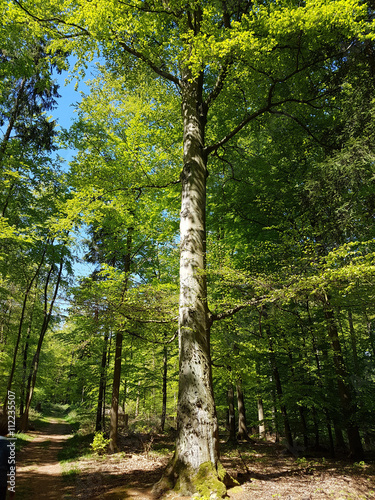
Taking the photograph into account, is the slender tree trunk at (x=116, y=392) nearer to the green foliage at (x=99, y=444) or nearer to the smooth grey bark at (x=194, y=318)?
the green foliage at (x=99, y=444)

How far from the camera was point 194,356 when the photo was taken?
4.39m

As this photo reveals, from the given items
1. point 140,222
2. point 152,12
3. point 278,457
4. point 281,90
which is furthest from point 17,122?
point 278,457

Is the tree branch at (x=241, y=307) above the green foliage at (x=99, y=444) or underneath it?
above

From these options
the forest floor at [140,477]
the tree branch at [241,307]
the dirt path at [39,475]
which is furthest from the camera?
the dirt path at [39,475]

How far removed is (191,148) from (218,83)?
1719mm

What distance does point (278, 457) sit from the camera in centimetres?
888

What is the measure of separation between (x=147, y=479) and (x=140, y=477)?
15.4 inches

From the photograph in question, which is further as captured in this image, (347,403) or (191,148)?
(347,403)

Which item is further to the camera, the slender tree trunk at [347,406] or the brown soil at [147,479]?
the slender tree trunk at [347,406]

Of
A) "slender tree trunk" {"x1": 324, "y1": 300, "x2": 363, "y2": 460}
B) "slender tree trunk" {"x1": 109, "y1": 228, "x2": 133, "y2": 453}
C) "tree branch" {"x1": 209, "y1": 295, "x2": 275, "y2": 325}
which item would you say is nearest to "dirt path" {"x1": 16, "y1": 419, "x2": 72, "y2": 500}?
"slender tree trunk" {"x1": 109, "y1": 228, "x2": 133, "y2": 453}

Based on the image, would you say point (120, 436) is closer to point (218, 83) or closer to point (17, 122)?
point (218, 83)

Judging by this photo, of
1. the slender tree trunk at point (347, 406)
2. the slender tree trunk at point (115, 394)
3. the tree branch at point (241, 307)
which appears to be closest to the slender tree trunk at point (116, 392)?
the slender tree trunk at point (115, 394)

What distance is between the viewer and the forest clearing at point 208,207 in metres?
4.21

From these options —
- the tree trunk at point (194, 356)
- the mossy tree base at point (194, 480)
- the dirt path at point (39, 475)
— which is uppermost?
the tree trunk at point (194, 356)
